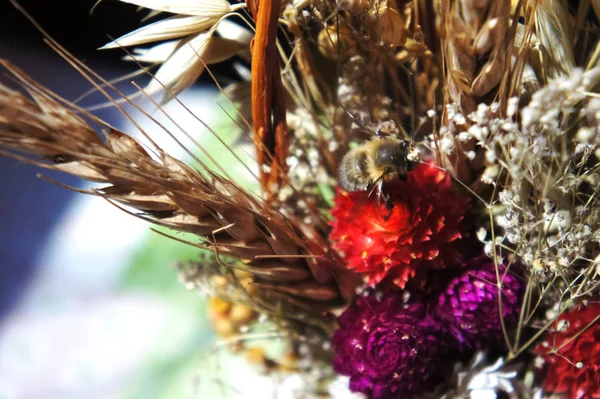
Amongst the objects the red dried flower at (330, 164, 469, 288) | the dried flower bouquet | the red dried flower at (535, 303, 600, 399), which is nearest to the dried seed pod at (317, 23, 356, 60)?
the dried flower bouquet

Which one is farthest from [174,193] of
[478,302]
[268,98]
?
[478,302]

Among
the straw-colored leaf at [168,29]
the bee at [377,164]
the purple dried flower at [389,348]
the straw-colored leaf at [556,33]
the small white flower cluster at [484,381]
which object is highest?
the straw-colored leaf at [168,29]

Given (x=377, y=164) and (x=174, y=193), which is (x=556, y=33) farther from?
(x=174, y=193)

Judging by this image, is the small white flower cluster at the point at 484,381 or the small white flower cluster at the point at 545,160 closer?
the small white flower cluster at the point at 545,160

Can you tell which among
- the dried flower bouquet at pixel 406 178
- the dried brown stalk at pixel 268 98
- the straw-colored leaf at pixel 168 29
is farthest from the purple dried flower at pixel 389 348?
the straw-colored leaf at pixel 168 29

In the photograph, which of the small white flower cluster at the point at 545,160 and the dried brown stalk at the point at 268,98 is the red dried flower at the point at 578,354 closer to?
the small white flower cluster at the point at 545,160

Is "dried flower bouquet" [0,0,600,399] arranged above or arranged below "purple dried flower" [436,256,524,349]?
above

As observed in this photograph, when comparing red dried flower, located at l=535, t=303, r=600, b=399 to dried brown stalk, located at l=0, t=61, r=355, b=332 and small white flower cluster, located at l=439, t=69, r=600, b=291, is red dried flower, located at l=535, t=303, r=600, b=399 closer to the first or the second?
small white flower cluster, located at l=439, t=69, r=600, b=291
